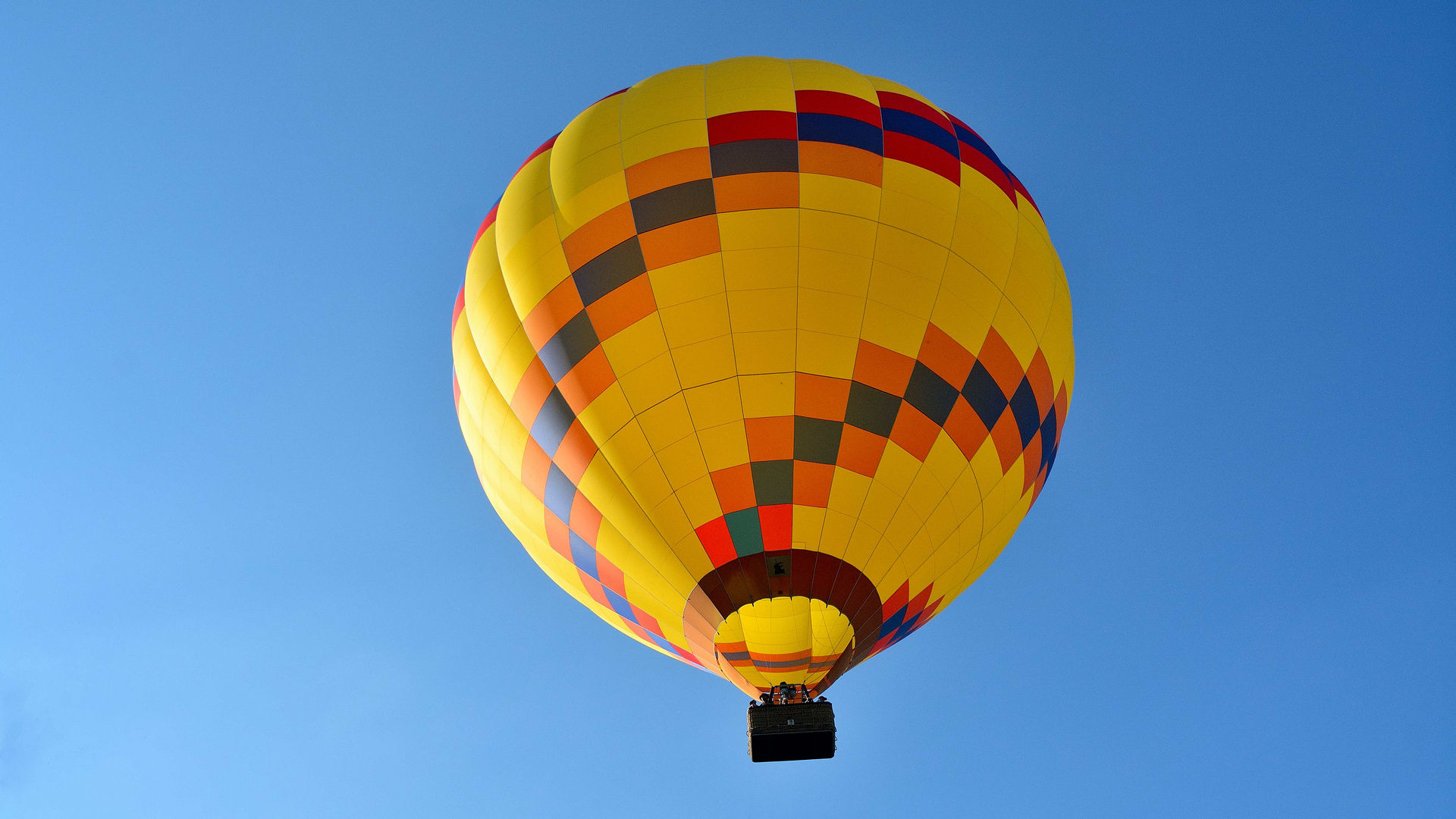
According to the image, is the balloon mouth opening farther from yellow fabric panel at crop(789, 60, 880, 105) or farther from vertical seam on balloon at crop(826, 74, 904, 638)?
yellow fabric panel at crop(789, 60, 880, 105)

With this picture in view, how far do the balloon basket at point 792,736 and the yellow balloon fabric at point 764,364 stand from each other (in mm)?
344

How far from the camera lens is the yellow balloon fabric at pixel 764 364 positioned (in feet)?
22.5

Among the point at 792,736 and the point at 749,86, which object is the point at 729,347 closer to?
the point at 749,86

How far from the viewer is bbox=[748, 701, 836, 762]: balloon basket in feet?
22.3

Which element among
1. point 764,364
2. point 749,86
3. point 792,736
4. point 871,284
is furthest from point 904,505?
point 749,86

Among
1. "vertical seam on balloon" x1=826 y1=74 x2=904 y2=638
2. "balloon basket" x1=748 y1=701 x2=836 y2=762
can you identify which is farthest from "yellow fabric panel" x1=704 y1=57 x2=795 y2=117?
"balloon basket" x1=748 y1=701 x2=836 y2=762

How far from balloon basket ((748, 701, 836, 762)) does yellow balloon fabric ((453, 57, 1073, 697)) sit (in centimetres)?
34

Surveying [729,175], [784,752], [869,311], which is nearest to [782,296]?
[869,311]

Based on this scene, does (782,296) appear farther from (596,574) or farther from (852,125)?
(596,574)

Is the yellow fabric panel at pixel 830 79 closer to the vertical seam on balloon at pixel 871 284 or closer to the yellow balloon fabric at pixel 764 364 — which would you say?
the yellow balloon fabric at pixel 764 364

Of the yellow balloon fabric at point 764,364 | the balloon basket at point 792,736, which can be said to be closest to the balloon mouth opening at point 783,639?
the yellow balloon fabric at point 764,364

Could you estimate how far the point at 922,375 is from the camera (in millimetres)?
7152

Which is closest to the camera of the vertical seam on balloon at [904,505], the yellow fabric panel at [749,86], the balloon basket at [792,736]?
the balloon basket at [792,736]

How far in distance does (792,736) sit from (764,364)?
2.69 meters
